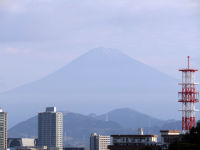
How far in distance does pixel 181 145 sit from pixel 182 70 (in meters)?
34.4

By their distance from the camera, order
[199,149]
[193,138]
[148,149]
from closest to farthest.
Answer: [199,149] → [193,138] → [148,149]

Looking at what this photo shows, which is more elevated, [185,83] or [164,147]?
[185,83]

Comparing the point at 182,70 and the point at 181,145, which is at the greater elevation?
the point at 182,70

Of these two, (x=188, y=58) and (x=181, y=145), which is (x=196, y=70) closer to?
(x=188, y=58)

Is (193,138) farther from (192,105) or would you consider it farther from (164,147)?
(164,147)

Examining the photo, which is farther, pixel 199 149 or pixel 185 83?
pixel 185 83

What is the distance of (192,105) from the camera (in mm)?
181625

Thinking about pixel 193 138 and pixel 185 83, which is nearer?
pixel 193 138

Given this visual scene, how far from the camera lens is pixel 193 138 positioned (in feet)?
531

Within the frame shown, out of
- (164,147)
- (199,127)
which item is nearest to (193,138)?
(199,127)

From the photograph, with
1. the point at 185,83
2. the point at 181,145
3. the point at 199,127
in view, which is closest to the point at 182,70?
the point at 185,83

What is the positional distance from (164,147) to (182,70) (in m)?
26.6

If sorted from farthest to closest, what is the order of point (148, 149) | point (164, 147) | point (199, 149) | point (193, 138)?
point (164, 147) → point (148, 149) → point (193, 138) → point (199, 149)

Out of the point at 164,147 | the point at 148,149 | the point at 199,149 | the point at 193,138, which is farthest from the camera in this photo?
the point at 164,147
